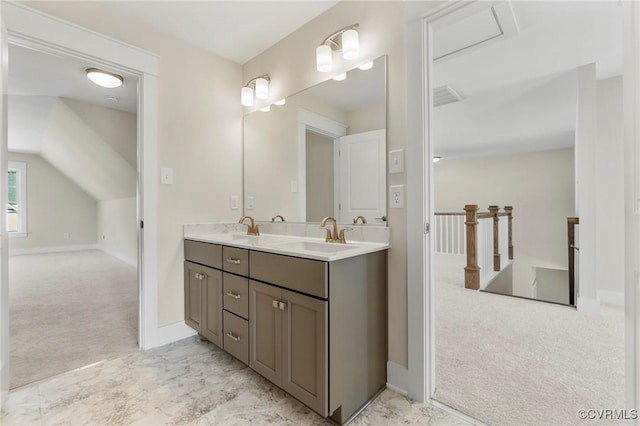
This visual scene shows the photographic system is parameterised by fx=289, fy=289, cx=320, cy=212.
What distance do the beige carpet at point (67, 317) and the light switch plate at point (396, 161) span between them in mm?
2199

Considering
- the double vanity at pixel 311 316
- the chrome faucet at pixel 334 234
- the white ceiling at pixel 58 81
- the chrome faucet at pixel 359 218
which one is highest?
the white ceiling at pixel 58 81

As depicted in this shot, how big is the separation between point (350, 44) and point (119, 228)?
639 centimetres

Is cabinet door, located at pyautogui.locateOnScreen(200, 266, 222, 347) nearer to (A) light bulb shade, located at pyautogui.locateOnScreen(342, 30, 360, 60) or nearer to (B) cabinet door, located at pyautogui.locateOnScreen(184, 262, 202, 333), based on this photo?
(B) cabinet door, located at pyautogui.locateOnScreen(184, 262, 202, 333)

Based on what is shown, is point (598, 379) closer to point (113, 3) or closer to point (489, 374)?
point (489, 374)

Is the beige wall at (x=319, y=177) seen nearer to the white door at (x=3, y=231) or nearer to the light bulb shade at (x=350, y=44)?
the light bulb shade at (x=350, y=44)

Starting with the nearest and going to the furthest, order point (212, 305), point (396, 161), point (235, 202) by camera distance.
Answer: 1. point (396, 161)
2. point (212, 305)
3. point (235, 202)

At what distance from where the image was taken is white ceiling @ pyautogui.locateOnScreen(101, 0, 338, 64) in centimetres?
188

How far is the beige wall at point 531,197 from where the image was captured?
6578 millimetres

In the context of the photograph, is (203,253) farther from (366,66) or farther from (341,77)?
(366,66)

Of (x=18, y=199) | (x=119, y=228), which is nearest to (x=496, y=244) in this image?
(x=119, y=228)

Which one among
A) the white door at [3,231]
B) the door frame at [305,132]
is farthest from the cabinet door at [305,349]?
the white door at [3,231]

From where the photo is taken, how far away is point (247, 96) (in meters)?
2.46

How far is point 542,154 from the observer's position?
270 inches

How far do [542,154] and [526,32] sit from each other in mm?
5999
